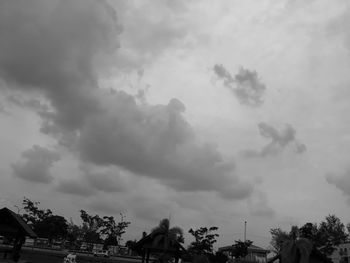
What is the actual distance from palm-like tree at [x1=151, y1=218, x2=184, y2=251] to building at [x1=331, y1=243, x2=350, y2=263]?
7510cm

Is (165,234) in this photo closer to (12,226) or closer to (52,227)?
(12,226)

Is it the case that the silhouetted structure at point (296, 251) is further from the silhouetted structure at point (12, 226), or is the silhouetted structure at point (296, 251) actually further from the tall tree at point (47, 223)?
the tall tree at point (47, 223)

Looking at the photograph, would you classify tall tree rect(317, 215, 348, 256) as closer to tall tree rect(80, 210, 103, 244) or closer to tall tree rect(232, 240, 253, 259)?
tall tree rect(232, 240, 253, 259)

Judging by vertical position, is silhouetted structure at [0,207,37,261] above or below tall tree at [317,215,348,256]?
below

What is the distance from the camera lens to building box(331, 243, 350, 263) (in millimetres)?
100562

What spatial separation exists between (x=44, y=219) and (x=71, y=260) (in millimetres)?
87024

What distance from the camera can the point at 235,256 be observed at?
102125 millimetres

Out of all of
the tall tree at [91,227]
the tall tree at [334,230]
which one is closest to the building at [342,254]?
the tall tree at [334,230]

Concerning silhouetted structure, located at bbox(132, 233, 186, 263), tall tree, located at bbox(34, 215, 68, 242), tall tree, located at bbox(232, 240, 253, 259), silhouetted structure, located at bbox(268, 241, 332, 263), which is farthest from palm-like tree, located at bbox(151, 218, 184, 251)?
tall tree, located at bbox(34, 215, 68, 242)

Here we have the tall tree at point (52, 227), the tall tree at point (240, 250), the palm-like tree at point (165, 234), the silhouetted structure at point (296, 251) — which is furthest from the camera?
the tall tree at point (52, 227)

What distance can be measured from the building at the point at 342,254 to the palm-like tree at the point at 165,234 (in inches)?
2957

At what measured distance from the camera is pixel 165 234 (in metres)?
39.1

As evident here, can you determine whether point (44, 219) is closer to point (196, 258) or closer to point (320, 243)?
point (320, 243)

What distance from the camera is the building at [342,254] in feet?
330
